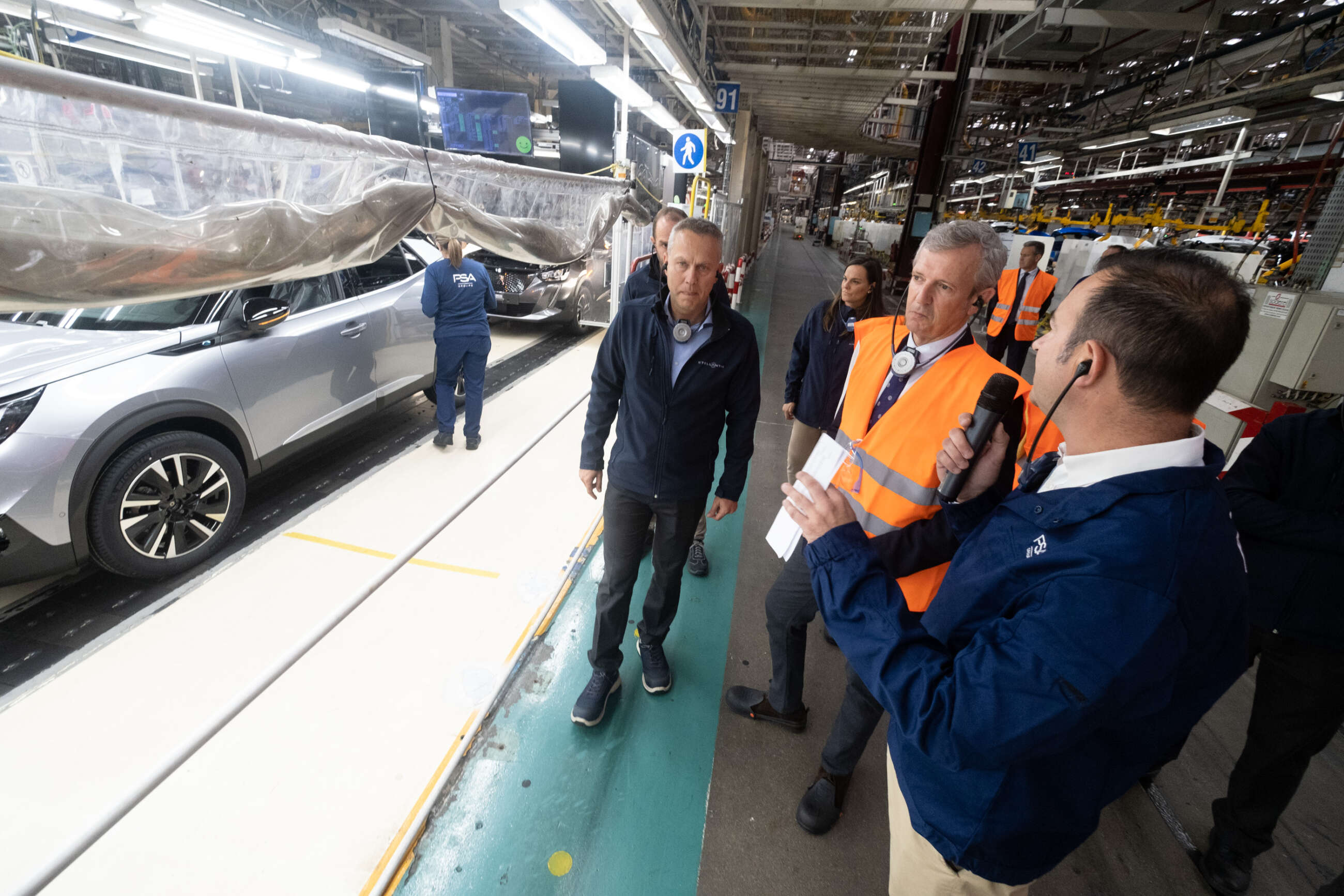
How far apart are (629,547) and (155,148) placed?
184 cm

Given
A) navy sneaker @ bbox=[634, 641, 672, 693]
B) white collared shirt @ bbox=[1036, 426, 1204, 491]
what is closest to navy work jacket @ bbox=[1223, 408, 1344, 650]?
white collared shirt @ bbox=[1036, 426, 1204, 491]

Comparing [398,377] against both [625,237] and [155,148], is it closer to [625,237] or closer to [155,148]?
[625,237]

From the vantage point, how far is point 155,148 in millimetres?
1215

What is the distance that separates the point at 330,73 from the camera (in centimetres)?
805

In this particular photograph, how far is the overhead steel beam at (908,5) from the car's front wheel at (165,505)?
684cm

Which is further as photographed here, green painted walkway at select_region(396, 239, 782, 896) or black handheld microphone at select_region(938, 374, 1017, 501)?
green painted walkway at select_region(396, 239, 782, 896)

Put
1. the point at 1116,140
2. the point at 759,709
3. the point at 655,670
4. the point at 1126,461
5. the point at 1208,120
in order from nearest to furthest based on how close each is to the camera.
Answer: the point at 1126,461, the point at 759,709, the point at 655,670, the point at 1208,120, the point at 1116,140

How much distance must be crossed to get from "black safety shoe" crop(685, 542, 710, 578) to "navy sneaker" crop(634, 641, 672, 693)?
855 mm

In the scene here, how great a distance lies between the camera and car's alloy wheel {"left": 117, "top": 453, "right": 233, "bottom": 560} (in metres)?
2.93

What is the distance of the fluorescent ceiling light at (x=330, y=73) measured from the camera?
6906 mm

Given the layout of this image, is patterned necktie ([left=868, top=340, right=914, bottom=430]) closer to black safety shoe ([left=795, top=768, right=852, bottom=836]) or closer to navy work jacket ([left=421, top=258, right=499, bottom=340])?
black safety shoe ([left=795, top=768, right=852, bottom=836])

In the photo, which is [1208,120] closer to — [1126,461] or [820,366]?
[820,366]

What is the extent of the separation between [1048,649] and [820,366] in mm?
Result: 2609

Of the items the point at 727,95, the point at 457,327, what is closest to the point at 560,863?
the point at 457,327
